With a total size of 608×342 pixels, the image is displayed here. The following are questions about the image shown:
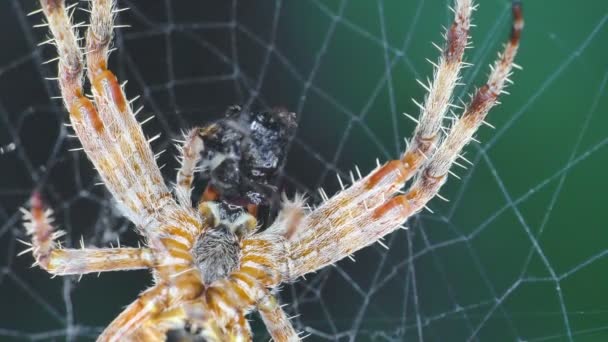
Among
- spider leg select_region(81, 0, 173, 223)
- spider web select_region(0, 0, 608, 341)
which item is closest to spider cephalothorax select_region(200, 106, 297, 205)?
spider leg select_region(81, 0, 173, 223)

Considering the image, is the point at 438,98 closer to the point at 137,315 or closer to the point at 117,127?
the point at 117,127

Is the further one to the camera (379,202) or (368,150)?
(368,150)

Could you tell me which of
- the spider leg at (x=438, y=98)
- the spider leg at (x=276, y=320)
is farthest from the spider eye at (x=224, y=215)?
the spider leg at (x=438, y=98)

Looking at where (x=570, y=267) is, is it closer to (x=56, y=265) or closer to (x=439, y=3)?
(x=439, y=3)

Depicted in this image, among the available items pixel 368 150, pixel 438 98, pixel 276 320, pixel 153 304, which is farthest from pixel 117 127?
pixel 368 150

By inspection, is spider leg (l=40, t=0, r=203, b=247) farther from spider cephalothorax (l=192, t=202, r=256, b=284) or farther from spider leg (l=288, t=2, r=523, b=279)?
spider leg (l=288, t=2, r=523, b=279)

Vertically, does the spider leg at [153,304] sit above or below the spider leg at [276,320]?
above

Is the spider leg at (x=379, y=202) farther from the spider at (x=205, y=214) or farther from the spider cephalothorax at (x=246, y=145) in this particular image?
the spider cephalothorax at (x=246, y=145)

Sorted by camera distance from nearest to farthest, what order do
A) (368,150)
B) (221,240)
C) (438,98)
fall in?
1. (438,98)
2. (221,240)
3. (368,150)

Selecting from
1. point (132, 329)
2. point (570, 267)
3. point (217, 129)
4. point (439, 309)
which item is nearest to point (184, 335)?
point (132, 329)
